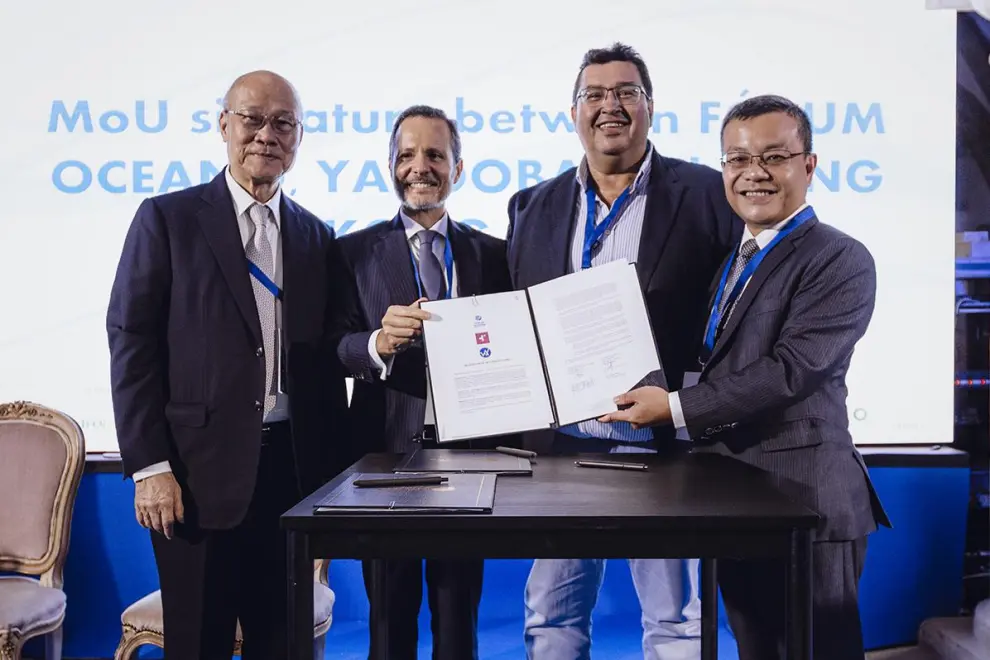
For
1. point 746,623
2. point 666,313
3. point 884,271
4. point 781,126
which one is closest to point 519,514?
point 746,623

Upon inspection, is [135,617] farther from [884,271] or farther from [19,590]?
[884,271]

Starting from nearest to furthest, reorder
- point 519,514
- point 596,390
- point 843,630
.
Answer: point 519,514 → point 843,630 → point 596,390

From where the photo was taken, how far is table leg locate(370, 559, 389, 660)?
7.66 feet

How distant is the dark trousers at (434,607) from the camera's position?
7.73 ft

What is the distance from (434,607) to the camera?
2408mm

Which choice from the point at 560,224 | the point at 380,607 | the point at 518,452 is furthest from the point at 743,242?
the point at 380,607

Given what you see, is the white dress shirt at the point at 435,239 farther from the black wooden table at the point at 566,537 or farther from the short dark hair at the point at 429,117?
the black wooden table at the point at 566,537

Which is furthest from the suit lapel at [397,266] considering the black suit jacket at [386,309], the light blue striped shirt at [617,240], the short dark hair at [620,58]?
the short dark hair at [620,58]

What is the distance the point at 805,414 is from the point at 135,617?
2.15 m

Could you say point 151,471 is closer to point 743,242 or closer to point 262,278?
point 262,278

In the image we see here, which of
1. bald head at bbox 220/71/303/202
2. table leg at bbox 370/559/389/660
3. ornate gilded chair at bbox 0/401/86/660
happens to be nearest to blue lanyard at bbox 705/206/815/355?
table leg at bbox 370/559/389/660

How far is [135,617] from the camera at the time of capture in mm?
2832

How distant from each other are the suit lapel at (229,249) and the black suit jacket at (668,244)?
77 centimetres

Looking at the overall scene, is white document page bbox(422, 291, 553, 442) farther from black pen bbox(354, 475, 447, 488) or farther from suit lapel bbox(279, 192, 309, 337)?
suit lapel bbox(279, 192, 309, 337)
